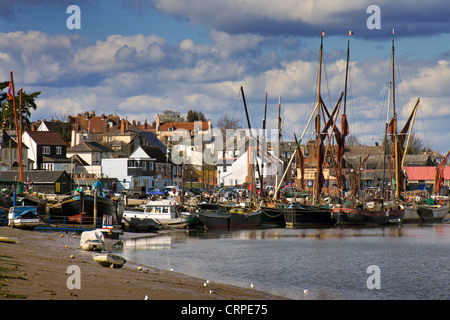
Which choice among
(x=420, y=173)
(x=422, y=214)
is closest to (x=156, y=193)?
(x=422, y=214)

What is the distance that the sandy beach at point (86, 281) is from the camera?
2228 cm

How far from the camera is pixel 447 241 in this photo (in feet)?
209

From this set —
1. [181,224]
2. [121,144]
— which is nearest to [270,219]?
[181,224]

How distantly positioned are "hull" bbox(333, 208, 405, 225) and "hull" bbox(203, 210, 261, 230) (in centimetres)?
1147

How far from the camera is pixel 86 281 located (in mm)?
25891

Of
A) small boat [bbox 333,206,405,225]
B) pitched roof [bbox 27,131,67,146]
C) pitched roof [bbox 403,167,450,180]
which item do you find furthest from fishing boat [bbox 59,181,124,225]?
pitched roof [bbox 403,167,450,180]

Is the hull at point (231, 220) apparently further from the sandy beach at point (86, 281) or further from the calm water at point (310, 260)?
the sandy beach at point (86, 281)

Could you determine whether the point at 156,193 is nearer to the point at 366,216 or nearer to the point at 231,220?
the point at 231,220

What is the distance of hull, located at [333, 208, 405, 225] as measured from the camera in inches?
3307

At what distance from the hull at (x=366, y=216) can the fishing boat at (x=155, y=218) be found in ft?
76.4

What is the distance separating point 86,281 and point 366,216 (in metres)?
65.4

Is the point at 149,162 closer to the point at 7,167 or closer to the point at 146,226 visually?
the point at 7,167

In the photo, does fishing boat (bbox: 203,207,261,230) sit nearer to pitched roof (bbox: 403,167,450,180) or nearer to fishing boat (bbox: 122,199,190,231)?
fishing boat (bbox: 122,199,190,231)
